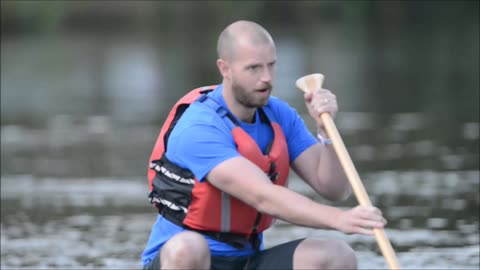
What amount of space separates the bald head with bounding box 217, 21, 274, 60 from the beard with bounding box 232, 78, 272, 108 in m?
0.13

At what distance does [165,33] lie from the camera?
29.5m

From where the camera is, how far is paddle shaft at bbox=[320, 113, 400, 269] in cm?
482

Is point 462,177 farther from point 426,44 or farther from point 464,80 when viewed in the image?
point 426,44

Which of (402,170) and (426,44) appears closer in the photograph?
(402,170)

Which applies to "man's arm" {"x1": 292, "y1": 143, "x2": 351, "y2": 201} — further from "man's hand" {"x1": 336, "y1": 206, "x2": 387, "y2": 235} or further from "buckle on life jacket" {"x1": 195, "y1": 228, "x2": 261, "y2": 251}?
"man's hand" {"x1": 336, "y1": 206, "x2": 387, "y2": 235}

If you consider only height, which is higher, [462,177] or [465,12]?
[465,12]

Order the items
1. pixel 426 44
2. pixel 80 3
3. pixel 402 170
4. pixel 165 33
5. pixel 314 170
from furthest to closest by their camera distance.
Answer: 1. pixel 80 3
2. pixel 165 33
3. pixel 426 44
4. pixel 402 170
5. pixel 314 170

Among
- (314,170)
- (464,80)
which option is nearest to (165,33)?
(464,80)

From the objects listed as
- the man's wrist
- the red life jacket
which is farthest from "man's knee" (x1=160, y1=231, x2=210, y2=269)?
the man's wrist

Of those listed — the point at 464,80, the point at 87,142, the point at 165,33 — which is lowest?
the point at 87,142

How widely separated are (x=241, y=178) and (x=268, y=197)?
5.3 inches

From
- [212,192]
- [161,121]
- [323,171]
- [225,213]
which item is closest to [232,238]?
[225,213]

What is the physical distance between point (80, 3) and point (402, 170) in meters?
31.1

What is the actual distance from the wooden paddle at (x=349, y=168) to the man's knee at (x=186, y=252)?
2.12ft
